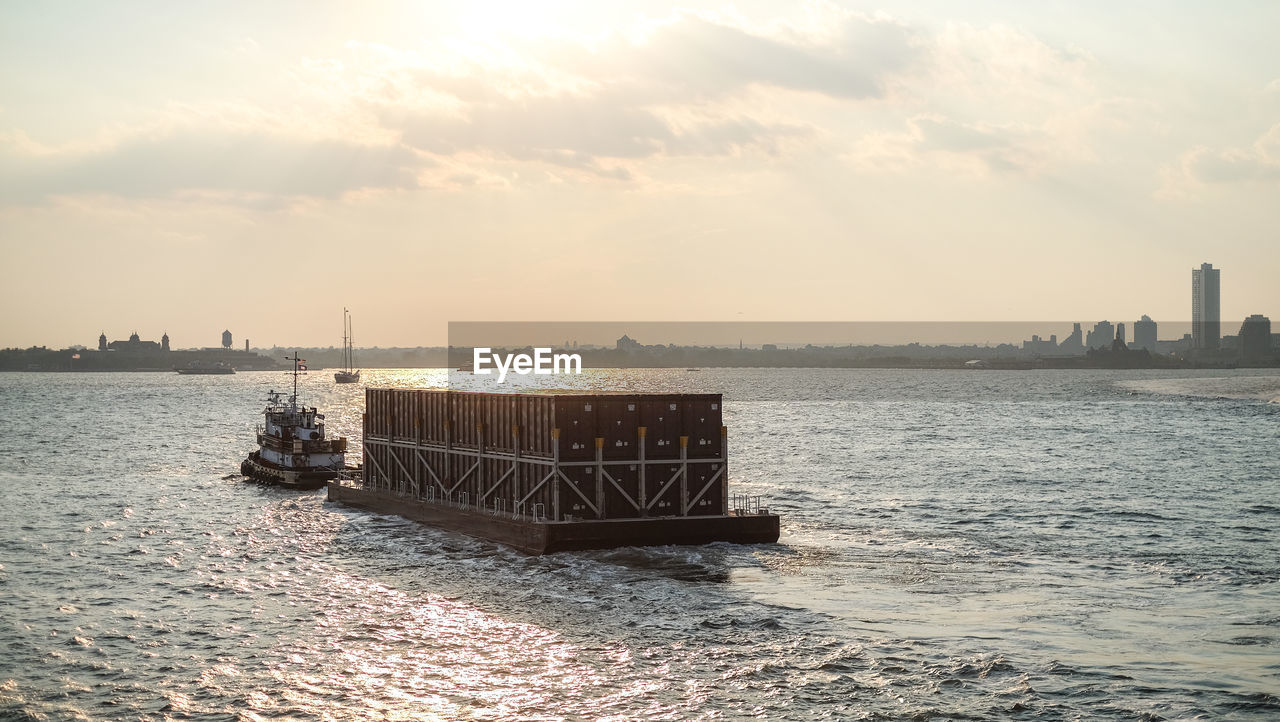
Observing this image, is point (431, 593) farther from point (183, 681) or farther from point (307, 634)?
point (183, 681)

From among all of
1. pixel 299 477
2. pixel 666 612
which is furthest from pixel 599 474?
pixel 299 477

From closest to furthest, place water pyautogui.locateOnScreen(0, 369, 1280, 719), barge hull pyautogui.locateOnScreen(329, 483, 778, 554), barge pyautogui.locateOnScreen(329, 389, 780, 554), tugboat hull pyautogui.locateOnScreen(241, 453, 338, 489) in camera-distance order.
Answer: water pyautogui.locateOnScreen(0, 369, 1280, 719) → barge hull pyautogui.locateOnScreen(329, 483, 778, 554) → barge pyautogui.locateOnScreen(329, 389, 780, 554) → tugboat hull pyautogui.locateOnScreen(241, 453, 338, 489)

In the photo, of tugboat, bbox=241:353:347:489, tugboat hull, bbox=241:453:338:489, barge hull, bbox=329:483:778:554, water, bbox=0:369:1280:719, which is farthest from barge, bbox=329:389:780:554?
tugboat, bbox=241:353:347:489

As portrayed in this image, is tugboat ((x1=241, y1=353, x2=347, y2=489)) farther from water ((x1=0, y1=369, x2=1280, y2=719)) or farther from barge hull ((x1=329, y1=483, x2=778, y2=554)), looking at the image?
barge hull ((x1=329, y1=483, x2=778, y2=554))

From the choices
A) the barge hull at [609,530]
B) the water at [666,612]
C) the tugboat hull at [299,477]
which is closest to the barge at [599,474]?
the barge hull at [609,530]

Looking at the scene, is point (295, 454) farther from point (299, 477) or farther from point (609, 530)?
point (609, 530)

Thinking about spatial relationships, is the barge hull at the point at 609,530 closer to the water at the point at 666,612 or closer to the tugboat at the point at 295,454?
the water at the point at 666,612
